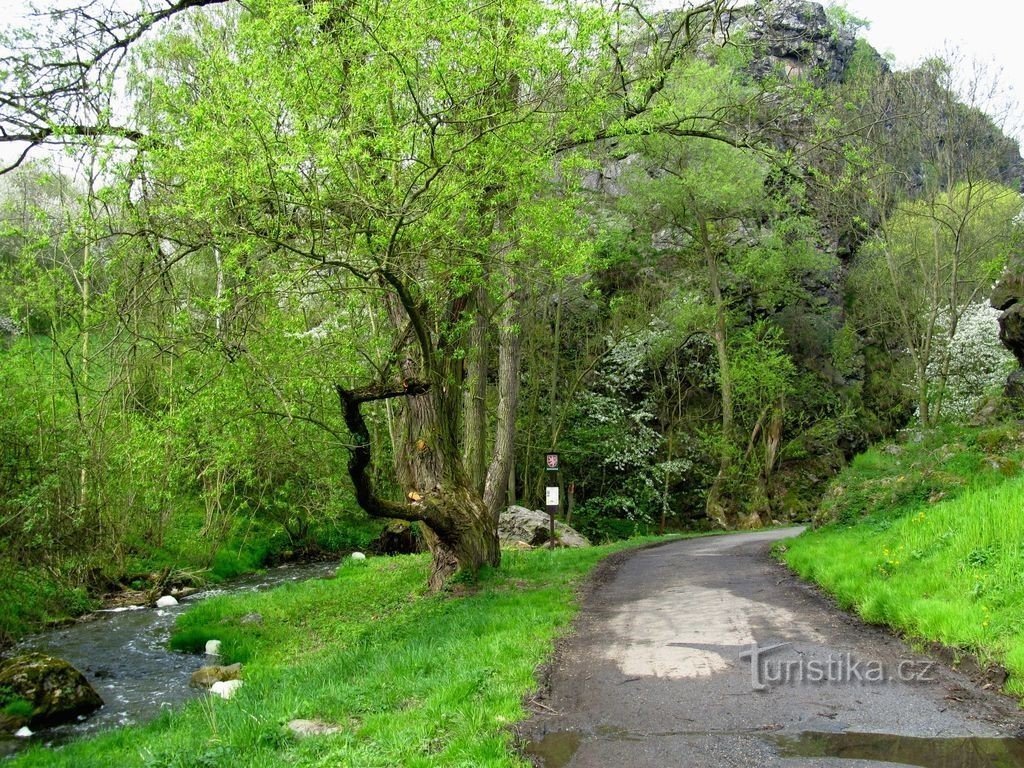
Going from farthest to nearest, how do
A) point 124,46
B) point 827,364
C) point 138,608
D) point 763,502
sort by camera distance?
point 827,364 → point 763,502 → point 138,608 → point 124,46

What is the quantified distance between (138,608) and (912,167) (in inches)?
953

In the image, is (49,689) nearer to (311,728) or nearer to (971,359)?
(311,728)

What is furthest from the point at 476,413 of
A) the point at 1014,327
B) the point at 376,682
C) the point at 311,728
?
the point at 1014,327

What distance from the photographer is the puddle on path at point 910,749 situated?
4375mm

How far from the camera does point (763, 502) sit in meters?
27.4

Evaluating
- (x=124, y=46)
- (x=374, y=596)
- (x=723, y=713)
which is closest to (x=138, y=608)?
(x=374, y=596)

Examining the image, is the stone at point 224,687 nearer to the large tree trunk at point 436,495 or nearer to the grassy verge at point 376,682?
the grassy verge at point 376,682

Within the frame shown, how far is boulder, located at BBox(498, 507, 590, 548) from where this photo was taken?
18.5m

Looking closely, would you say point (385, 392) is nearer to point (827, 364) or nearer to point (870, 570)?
point (870, 570)

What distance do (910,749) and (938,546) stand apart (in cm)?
437

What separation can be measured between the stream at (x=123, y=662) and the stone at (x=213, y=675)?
0.14m

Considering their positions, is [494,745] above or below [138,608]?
above

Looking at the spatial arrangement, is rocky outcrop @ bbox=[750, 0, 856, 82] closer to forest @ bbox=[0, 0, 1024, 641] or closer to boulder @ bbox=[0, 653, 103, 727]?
forest @ bbox=[0, 0, 1024, 641]

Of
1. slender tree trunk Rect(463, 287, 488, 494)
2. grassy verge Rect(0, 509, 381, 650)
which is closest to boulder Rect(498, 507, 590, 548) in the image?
slender tree trunk Rect(463, 287, 488, 494)
